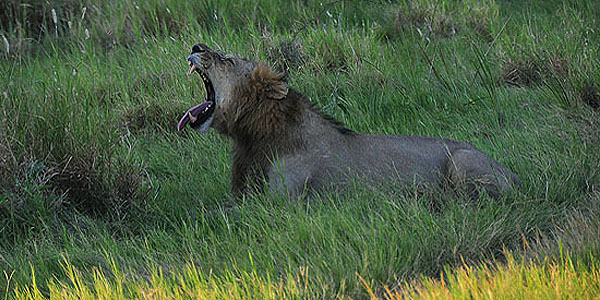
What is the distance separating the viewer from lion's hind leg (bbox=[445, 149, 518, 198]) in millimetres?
5152

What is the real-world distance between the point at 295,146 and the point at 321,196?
16.8 inches

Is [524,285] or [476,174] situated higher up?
[524,285]

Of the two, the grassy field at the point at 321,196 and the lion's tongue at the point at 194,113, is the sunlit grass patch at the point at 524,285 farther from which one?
the lion's tongue at the point at 194,113

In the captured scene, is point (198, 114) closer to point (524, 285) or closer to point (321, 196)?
point (321, 196)

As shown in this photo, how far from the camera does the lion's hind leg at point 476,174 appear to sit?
5.15 metres

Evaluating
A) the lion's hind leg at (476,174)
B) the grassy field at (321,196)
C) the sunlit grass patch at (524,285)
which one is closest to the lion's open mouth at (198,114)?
the grassy field at (321,196)

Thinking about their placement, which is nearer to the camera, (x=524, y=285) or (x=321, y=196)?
(x=524, y=285)

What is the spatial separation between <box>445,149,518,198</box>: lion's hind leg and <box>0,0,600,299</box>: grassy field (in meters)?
0.14

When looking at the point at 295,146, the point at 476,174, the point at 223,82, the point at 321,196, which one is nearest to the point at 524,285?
the point at 476,174

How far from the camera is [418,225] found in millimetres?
4453

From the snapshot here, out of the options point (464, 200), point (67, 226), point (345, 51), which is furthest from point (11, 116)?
point (345, 51)

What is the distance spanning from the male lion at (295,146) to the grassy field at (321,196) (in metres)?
0.21

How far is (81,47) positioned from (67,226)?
4105 millimetres

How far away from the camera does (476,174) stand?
5.25 meters
